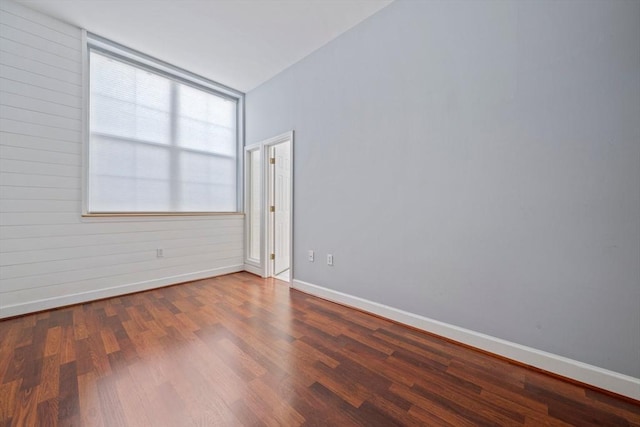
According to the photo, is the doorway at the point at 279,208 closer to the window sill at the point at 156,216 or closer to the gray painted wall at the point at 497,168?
the window sill at the point at 156,216

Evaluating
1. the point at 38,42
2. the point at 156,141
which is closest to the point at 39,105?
the point at 38,42

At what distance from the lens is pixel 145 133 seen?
10.3 ft

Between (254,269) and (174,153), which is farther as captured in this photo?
(254,269)

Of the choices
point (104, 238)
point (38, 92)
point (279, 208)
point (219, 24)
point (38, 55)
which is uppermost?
point (219, 24)

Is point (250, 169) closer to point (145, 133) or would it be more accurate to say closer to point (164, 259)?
point (145, 133)

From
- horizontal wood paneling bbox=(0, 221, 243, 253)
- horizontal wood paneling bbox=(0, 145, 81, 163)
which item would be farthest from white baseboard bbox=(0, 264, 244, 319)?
horizontal wood paneling bbox=(0, 145, 81, 163)

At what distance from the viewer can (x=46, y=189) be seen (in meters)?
2.44

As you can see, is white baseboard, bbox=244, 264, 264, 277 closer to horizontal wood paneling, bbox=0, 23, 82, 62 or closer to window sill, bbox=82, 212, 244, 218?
window sill, bbox=82, 212, 244, 218

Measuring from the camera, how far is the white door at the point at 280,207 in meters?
3.77

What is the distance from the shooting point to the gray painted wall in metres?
1.38

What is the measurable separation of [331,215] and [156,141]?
2.51 metres

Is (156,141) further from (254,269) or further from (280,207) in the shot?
(254,269)

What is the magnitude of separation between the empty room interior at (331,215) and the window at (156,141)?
3 centimetres

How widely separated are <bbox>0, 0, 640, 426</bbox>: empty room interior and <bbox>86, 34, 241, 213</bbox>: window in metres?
0.03
